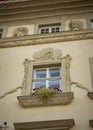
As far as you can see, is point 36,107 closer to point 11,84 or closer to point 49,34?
point 11,84

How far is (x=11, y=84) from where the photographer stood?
33.4 feet

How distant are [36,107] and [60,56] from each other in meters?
2.40

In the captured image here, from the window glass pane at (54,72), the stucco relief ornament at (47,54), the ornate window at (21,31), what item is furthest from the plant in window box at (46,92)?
the ornate window at (21,31)

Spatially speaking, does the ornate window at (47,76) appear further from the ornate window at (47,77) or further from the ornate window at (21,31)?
the ornate window at (21,31)

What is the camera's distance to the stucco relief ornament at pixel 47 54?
1073 centimetres

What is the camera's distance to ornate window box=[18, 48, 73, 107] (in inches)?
364

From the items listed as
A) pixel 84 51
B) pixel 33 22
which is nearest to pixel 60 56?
pixel 84 51

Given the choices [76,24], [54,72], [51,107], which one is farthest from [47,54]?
[51,107]

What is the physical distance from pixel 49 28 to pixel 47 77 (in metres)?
3.01

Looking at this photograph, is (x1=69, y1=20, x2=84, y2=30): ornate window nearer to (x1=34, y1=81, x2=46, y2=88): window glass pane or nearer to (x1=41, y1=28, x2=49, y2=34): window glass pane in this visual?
(x1=41, y1=28, x2=49, y2=34): window glass pane

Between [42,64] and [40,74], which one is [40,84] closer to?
[40,74]

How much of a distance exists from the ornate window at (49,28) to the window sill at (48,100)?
154 inches

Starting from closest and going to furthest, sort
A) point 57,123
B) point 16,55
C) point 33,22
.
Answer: point 57,123 → point 16,55 → point 33,22

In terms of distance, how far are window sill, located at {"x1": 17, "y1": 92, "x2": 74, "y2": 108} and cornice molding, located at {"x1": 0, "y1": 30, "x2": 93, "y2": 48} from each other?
2.86 m
